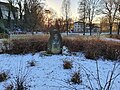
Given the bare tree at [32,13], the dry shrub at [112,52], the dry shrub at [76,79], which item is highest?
the bare tree at [32,13]

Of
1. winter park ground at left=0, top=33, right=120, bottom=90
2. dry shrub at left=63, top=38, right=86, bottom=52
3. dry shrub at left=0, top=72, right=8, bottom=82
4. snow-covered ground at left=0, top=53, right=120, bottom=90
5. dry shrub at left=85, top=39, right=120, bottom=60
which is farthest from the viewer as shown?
dry shrub at left=63, top=38, right=86, bottom=52

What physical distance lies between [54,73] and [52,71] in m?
0.21

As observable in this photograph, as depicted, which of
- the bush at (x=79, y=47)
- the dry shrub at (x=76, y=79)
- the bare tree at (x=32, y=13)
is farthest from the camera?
the bare tree at (x=32, y=13)

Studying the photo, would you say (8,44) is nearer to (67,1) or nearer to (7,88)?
(7,88)

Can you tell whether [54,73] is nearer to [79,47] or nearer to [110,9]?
[79,47]

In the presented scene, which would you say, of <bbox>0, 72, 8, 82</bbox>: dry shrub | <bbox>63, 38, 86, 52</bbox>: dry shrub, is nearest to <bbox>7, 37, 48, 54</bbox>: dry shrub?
<bbox>63, 38, 86, 52</bbox>: dry shrub

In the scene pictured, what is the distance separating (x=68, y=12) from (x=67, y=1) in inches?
112

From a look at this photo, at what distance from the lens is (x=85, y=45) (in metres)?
11.6

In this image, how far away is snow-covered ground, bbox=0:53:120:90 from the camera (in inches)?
268

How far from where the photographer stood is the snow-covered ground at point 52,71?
268 inches

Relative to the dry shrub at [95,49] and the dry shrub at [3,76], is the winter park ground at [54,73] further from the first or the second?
the dry shrub at [95,49]

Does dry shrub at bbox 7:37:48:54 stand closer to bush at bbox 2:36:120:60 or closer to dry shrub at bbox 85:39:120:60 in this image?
bush at bbox 2:36:120:60

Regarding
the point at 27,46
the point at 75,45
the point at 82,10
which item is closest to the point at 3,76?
the point at 27,46

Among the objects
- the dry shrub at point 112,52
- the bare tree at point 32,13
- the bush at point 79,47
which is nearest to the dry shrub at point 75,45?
the bush at point 79,47
